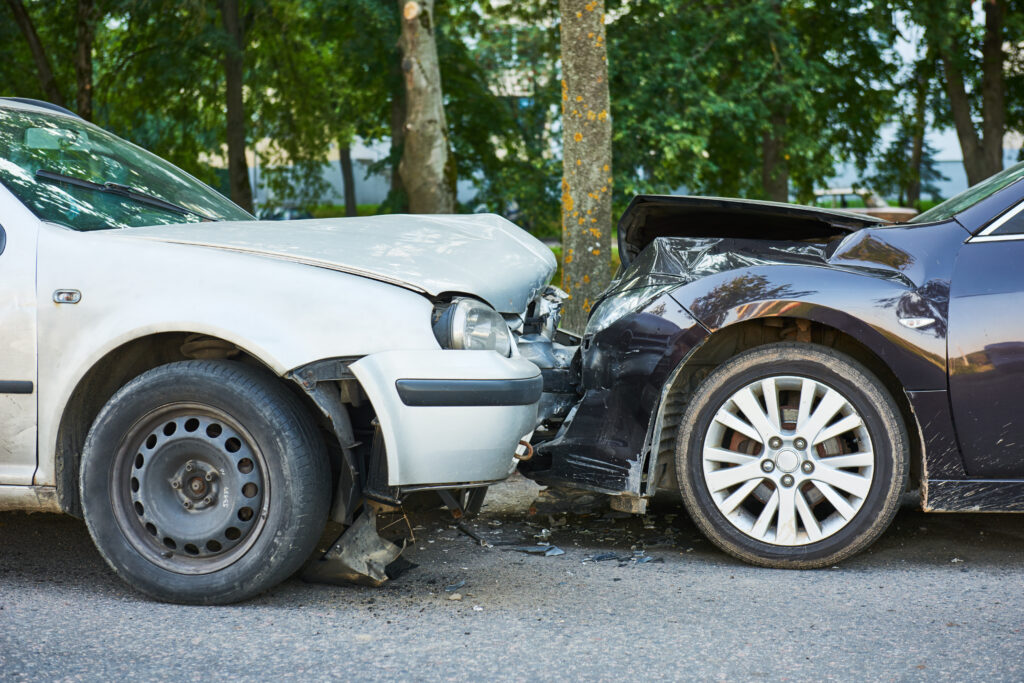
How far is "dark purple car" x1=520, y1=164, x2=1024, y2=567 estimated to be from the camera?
12.1ft

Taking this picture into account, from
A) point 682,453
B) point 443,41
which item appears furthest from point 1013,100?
point 682,453

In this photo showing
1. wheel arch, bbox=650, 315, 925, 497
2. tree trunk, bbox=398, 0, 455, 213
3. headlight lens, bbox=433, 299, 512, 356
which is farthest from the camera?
tree trunk, bbox=398, 0, 455, 213

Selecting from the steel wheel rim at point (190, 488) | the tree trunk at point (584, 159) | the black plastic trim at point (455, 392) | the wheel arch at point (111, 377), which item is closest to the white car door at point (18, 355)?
the wheel arch at point (111, 377)

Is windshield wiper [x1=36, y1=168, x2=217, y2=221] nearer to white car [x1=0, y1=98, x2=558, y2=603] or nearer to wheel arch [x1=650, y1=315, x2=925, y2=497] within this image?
white car [x1=0, y1=98, x2=558, y2=603]

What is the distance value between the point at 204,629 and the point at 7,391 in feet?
3.43

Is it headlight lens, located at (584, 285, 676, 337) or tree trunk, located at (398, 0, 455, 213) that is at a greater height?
tree trunk, located at (398, 0, 455, 213)

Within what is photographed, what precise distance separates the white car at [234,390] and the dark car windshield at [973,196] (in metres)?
1.76

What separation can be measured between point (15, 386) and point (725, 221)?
2873 mm

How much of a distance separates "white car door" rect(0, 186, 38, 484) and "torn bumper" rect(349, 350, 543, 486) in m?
1.10

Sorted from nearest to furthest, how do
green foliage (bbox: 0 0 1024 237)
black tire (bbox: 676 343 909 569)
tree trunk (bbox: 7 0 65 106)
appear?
black tire (bbox: 676 343 909 569) < green foliage (bbox: 0 0 1024 237) < tree trunk (bbox: 7 0 65 106)

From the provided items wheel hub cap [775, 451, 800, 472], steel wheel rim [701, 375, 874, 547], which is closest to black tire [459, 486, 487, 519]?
steel wheel rim [701, 375, 874, 547]

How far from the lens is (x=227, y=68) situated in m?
18.5

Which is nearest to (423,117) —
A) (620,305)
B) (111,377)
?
(620,305)

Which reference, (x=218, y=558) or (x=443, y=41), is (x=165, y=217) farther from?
(x=443, y=41)
